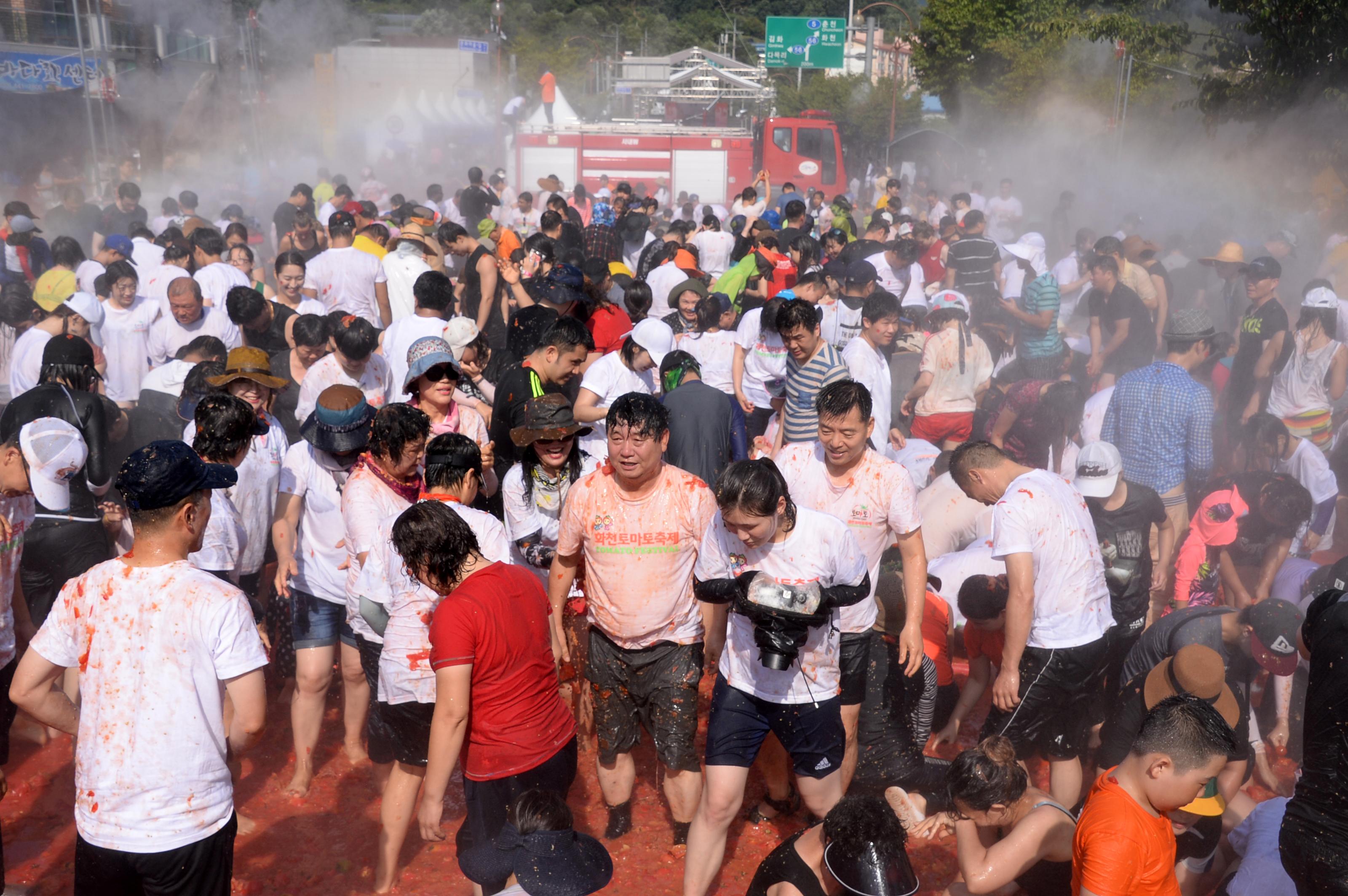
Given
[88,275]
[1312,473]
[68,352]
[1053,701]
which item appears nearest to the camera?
[1053,701]

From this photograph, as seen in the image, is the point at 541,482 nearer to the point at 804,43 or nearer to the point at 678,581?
the point at 678,581

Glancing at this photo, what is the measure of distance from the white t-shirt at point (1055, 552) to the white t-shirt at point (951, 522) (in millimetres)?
1296

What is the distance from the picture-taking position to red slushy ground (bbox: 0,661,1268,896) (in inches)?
151

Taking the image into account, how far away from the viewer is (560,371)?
4.73 meters

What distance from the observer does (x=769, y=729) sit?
354 cm

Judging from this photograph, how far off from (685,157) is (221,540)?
2469cm

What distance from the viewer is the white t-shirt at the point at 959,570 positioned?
5012 mm

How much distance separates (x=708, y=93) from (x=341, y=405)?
36387 millimetres

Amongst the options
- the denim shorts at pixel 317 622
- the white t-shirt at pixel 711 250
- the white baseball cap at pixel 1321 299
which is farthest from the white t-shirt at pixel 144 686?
the white t-shirt at pixel 711 250

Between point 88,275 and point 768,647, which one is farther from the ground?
point 88,275

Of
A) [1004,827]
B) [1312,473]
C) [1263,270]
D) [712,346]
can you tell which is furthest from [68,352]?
[1263,270]

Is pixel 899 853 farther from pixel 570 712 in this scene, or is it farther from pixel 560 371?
pixel 560 371

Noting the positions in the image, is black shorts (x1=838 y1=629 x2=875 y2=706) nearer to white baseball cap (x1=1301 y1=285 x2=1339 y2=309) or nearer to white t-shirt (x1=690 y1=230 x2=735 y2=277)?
white baseball cap (x1=1301 y1=285 x2=1339 y2=309)

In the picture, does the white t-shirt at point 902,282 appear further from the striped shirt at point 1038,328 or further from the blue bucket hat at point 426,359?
the blue bucket hat at point 426,359
